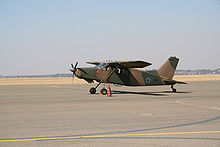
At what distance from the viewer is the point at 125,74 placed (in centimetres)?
2567

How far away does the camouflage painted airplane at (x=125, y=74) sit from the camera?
2462 centimetres

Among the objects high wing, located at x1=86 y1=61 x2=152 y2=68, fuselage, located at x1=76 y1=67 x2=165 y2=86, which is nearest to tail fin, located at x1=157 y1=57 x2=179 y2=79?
fuselage, located at x1=76 y1=67 x2=165 y2=86

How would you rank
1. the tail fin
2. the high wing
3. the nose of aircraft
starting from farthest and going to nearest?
the tail fin < the nose of aircraft < the high wing

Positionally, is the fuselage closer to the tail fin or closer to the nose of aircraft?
the nose of aircraft

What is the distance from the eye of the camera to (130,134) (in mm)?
7871

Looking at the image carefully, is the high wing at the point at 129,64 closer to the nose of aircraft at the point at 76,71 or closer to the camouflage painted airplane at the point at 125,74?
the camouflage painted airplane at the point at 125,74

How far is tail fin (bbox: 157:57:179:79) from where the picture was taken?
27.1 m

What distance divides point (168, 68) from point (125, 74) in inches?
164

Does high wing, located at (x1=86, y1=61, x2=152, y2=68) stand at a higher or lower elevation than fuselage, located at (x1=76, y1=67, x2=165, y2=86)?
higher

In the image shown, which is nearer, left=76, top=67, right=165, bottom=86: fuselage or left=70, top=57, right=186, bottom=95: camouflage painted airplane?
left=70, top=57, right=186, bottom=95: camouflage painted airplane

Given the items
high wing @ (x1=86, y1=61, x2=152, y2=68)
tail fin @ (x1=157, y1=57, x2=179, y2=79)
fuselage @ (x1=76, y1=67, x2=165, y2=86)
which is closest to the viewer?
high wing @ (x1=86, y1=61, x2=152, y2=68)

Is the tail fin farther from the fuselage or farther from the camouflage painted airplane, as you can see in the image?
the fuselage

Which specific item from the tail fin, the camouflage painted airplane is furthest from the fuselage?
the tail fin

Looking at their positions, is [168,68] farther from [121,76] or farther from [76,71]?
[76,71]
